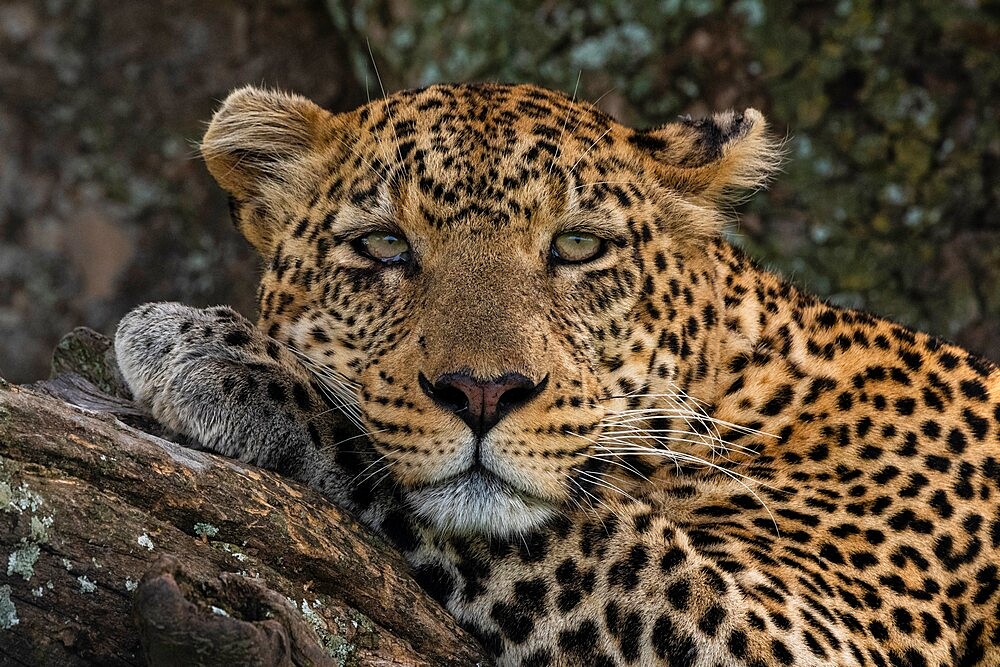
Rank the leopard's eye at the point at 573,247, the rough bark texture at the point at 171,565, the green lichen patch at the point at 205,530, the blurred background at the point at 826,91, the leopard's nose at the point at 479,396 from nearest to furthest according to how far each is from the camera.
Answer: the rough bark texture at the point at 171,565 < the green lichen patch at the point at 205,530 < the leopard's nose at the point at 479,396 < the leopard's eye at the point at 573,247 < the blurred background at the point at 826,91

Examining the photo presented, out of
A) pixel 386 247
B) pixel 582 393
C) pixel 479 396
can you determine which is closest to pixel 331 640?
pixel 479 396

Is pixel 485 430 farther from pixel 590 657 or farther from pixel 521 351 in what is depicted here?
pixel 590 657

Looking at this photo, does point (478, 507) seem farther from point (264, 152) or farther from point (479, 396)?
point (264, 152)

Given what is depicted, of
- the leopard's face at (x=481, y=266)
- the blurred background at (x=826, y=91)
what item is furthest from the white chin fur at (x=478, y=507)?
the blurred background at (x=826, y=91)

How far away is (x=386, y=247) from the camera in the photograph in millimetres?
6004

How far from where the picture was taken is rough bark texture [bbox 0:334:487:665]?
12.3ft

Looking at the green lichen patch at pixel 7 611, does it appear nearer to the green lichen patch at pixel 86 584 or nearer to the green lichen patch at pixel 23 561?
the green lichen patch at pixel 23 561

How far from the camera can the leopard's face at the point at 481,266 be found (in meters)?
5.19

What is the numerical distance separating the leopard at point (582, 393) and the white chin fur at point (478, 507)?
0.01 m

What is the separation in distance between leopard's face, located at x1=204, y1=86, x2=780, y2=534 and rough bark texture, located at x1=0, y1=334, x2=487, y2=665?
49cm

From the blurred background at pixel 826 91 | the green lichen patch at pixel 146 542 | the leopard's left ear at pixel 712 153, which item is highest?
the blurred background at pixel 826 91

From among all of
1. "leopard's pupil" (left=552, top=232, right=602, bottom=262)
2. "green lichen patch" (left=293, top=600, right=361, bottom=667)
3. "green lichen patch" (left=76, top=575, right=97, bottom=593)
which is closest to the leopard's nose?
"green lichen patch" (left=293, top=600, right=361, bottom=667)

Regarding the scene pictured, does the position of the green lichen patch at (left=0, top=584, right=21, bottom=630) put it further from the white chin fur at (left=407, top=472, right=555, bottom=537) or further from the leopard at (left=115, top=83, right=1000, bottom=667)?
the white chin fur at (left=407, top=472, right=555, bottom=537)

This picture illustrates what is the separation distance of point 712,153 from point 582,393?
1777mm
